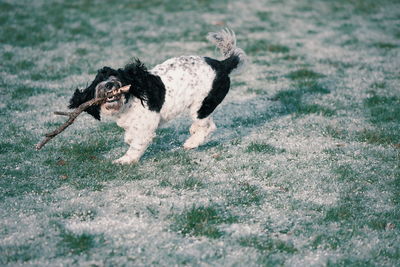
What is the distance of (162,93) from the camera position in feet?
19.4

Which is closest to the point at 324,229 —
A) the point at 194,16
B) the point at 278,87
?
the point at 278,87

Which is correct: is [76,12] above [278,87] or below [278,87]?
above

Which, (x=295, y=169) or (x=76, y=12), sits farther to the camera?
(x=76, y=12)

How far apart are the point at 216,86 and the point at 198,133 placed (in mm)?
768

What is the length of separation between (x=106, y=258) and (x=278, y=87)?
6256 millimetres

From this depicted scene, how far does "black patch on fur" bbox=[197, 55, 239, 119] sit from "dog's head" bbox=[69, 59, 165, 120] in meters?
0.86

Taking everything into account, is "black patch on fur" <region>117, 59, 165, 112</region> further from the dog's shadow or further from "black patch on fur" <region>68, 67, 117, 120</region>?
the dog's shadow

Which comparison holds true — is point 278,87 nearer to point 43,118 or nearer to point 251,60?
point 251,60

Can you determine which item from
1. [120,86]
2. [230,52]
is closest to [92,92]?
[120,86]

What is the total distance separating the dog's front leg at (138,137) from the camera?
5.91 metres

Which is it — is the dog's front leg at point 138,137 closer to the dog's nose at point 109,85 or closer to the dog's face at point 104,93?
the dog's face at point 104,93

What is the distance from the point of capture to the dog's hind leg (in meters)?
6.73

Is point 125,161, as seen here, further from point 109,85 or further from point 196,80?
point 196,80

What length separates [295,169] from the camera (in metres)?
6.26
